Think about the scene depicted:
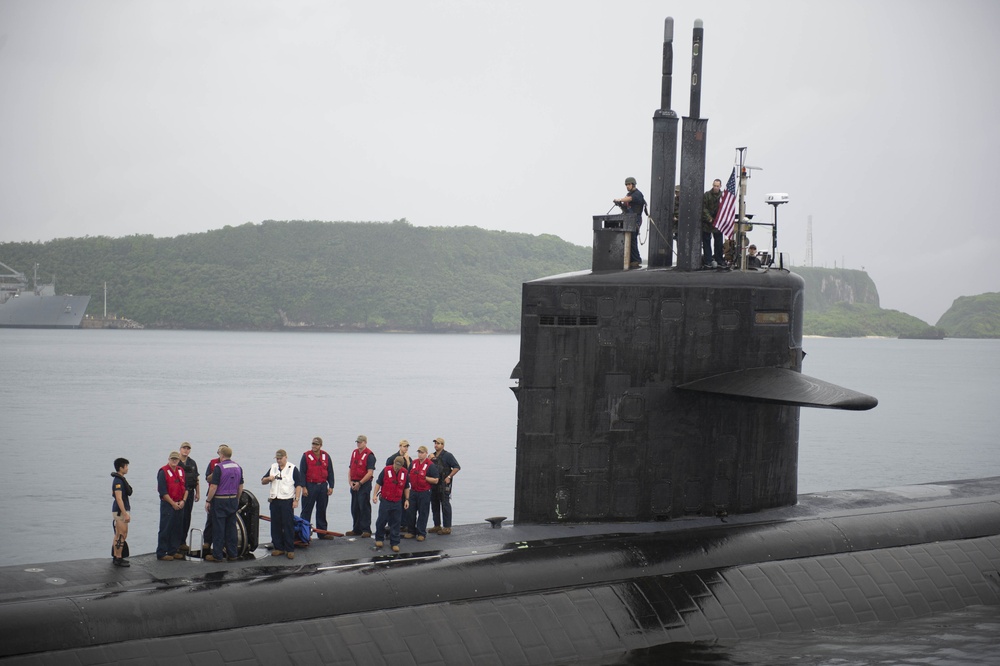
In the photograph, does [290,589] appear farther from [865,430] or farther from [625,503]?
[865,430]

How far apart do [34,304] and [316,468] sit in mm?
167526

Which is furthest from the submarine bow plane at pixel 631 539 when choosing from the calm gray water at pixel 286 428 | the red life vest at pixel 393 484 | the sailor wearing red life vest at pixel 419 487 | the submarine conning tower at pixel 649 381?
the calm gray water at pixel 286 428

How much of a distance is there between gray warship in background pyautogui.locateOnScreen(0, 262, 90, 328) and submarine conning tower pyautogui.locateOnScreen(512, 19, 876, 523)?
528ft

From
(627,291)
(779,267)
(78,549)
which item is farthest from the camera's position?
(78,549)

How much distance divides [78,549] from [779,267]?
17.9 m

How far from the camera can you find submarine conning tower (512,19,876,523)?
1191cm

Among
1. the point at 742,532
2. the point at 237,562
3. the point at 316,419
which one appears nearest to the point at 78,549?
the point at 237,562

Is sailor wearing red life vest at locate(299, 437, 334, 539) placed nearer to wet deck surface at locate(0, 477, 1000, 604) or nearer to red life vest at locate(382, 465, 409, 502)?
wet deck surface at locate(0, 477, 1000, 604)

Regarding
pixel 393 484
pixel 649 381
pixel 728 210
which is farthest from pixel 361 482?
pixel 728 210

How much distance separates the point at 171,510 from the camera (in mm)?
11086

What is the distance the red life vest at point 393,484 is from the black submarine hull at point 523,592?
0.56 metres

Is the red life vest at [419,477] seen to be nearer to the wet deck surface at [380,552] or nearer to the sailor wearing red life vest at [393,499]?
the sailor wearing red life vest at [393,499]

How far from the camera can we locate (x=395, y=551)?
11391mm

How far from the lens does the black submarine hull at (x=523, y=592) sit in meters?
9.35
